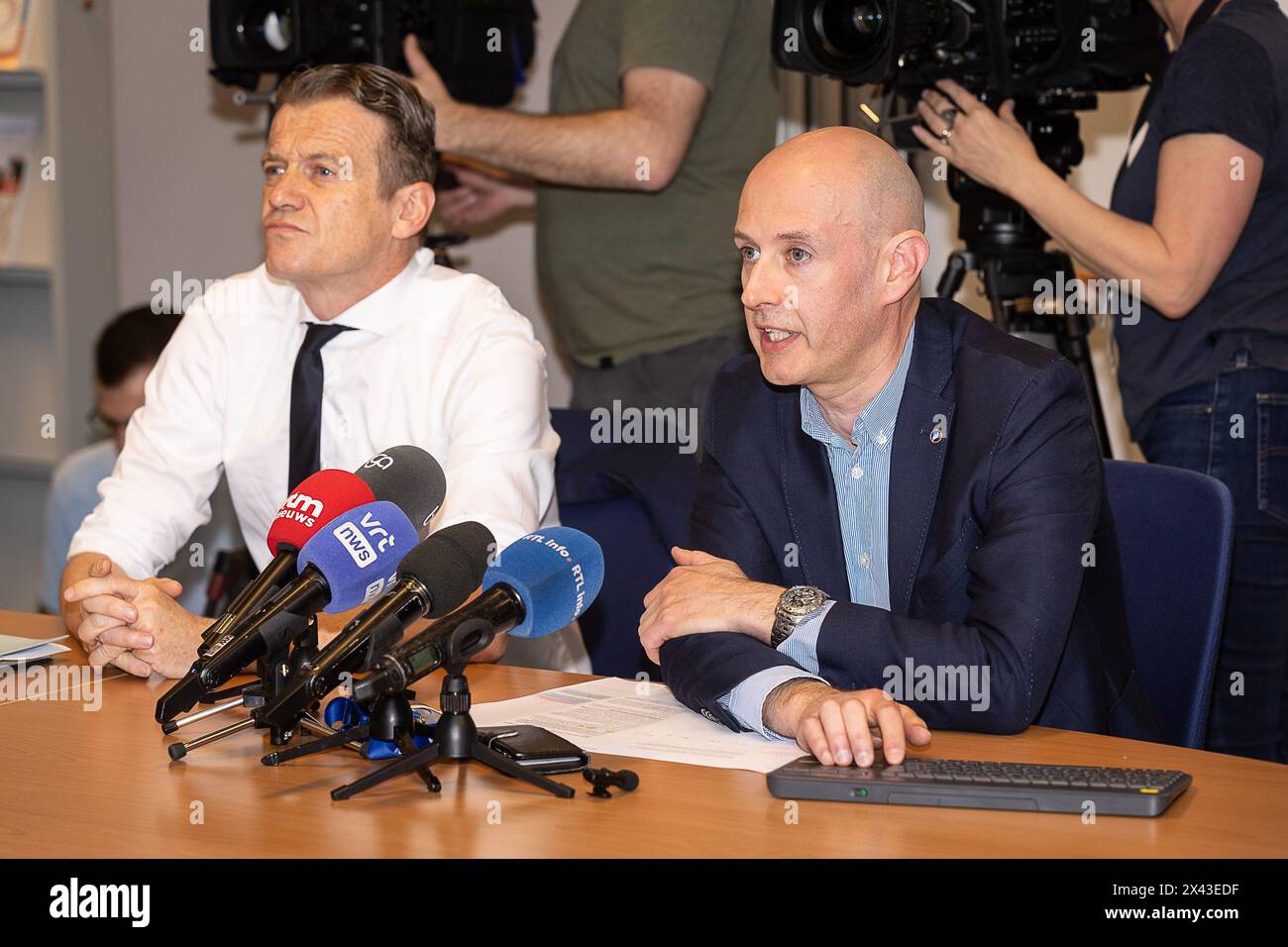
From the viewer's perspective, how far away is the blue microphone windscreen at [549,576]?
4.45 ft

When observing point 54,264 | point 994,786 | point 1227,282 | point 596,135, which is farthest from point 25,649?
point 54,264

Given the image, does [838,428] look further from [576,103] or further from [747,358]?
[576,103]

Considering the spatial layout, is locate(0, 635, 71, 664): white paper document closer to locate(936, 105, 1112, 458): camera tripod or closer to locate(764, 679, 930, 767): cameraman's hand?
locate(764, 679, 930, 767): cameraman's hand

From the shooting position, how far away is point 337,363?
234 cm

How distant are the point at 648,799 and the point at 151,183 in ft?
13.1

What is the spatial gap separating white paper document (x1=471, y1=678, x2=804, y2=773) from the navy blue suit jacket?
3 centimetres

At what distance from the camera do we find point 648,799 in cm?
136

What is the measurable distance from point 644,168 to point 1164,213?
987 millimetres

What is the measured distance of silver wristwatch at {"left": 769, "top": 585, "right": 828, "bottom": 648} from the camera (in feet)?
5.41

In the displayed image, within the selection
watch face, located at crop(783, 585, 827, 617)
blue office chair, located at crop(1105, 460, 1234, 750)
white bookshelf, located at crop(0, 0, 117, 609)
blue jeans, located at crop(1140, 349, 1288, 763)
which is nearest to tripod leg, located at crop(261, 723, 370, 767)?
watch face, located at crop(783, 585, 827, 617)

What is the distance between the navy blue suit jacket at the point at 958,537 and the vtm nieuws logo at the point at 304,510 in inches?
18.4

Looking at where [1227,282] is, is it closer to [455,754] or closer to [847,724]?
[847,724]
